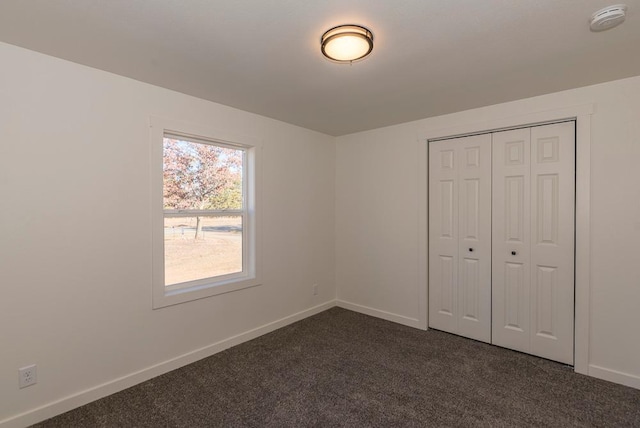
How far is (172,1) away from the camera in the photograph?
60.9 inches

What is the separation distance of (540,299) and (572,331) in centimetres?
33

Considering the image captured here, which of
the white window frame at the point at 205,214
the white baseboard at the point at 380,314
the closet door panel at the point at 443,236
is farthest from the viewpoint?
the white baseboard at the point at 380,314

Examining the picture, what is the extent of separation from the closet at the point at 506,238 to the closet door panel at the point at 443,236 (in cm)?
1

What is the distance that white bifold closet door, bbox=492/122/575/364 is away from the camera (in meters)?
2.78

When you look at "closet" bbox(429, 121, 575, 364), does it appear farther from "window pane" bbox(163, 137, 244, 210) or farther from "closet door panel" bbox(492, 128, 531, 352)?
"window pane" bbox(163, 137, 244, 210)

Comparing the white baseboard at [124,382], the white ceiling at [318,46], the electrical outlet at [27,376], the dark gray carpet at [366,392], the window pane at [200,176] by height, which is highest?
the white ceiling at [318,46]

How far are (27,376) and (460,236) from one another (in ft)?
12.2

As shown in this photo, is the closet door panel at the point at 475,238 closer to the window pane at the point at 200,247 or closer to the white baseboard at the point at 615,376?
the white baseboard at the point at 615,376

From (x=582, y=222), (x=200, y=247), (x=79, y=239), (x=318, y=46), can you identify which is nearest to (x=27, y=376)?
(x=79, y=239)

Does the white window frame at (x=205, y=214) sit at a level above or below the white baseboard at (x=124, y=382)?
above

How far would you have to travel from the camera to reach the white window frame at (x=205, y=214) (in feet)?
8.59

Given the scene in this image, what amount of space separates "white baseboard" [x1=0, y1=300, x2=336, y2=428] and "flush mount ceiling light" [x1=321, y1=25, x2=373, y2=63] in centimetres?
269

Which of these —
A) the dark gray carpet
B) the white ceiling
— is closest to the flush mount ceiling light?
the white ceiling

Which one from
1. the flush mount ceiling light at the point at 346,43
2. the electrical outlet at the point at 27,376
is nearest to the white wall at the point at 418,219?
the flush mount ceiling light at the point at 346,43
